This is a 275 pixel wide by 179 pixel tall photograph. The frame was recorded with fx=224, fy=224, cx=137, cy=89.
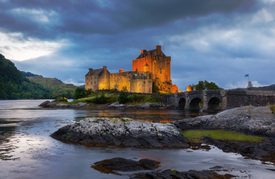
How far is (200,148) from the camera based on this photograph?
1617 centimetres

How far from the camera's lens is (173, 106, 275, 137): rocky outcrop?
61.7ft

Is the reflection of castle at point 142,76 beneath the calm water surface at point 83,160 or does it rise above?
above

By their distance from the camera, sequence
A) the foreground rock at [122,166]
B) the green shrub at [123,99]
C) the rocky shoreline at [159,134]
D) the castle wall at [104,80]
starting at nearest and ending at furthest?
the foreground rock at [122,166] < the rocky shoreline at [159,134] < the green shrub at [123,99] < the castle wall at [104,80]

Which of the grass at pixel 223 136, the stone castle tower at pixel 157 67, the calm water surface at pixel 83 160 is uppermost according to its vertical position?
the stone castle tower at pixel 157 67

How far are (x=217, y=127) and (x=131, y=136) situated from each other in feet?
31.1

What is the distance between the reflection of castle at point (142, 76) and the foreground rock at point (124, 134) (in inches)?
2553

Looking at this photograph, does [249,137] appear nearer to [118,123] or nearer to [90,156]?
[118,123]

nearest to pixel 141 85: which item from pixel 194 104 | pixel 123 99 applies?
pixel 123 99

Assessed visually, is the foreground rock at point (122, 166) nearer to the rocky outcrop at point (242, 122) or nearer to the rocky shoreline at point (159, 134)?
the rocky shoreline at point (159, 134)

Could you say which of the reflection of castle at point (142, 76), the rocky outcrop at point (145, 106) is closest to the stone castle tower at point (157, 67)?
the reflection of castle at point (142, 76)

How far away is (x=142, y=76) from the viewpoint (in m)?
84.7

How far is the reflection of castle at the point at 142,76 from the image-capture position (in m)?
85.1

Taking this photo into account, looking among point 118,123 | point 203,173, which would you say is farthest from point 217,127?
point 203,173

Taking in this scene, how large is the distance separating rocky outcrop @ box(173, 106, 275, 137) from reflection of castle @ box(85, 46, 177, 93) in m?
60.1
